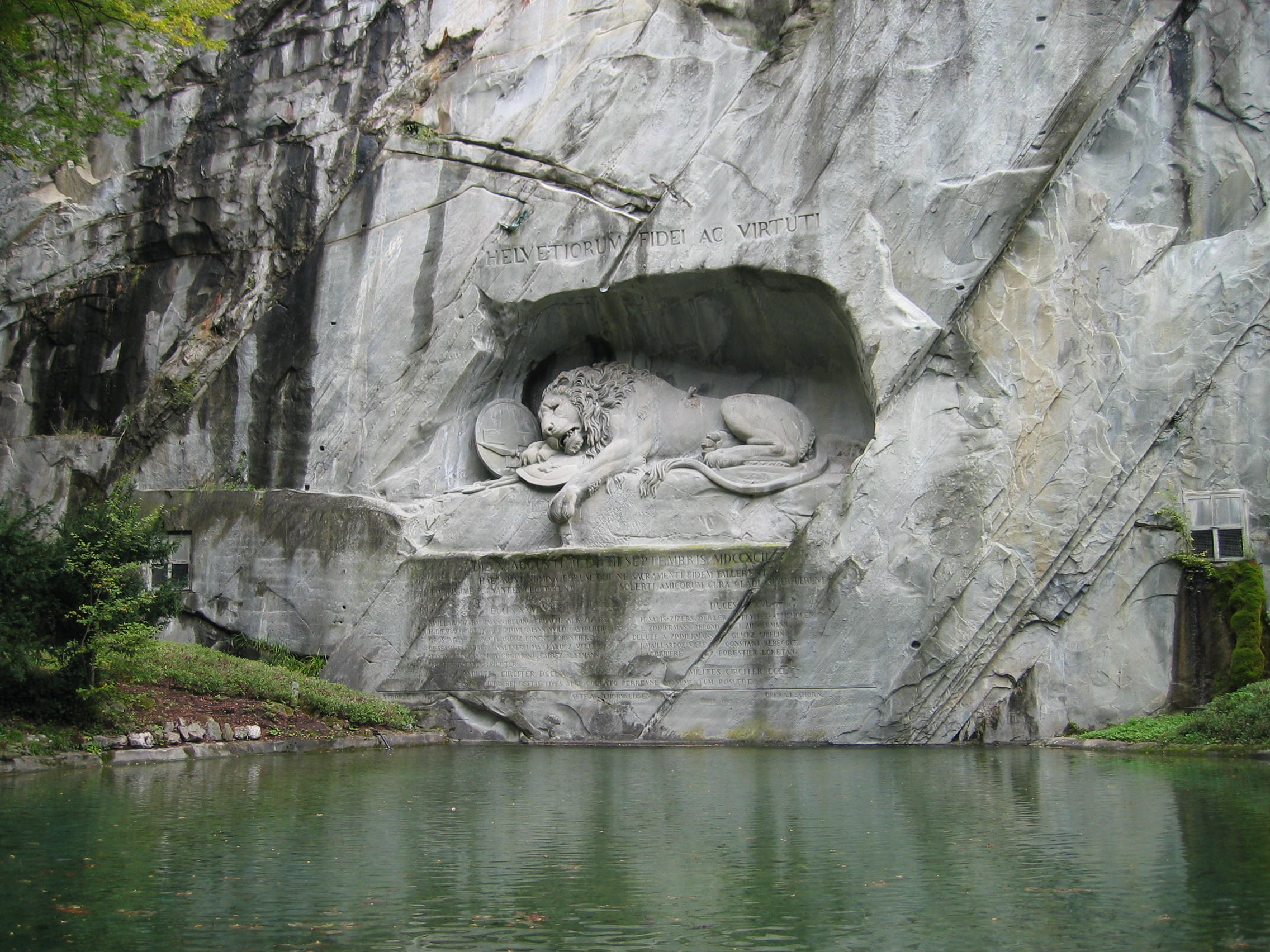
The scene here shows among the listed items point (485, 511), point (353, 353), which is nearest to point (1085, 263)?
point (485, 511)

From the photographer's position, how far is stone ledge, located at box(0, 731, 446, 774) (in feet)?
31.7

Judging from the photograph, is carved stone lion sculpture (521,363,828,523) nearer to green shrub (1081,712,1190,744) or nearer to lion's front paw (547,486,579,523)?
lion's front paw (547,486,579,523)

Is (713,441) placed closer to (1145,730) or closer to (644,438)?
(644,438)

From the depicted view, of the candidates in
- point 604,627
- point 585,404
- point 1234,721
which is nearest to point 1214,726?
point 1234,721

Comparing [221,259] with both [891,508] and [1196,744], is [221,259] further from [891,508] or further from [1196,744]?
[1196,744]

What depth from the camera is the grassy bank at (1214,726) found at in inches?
422

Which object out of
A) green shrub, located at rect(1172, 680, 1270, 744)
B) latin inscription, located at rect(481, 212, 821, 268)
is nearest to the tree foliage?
latin inscription, located at rect(481, 212, 821, 268)

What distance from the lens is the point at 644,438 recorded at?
49.4 feet

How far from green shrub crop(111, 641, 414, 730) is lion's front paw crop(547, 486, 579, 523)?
264 centimetres

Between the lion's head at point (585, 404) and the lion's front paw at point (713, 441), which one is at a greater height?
the lion's head at point (585, 404)

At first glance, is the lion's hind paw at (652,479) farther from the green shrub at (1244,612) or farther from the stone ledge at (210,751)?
the green shrub at (1244,612)

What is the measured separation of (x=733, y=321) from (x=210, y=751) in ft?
24.8

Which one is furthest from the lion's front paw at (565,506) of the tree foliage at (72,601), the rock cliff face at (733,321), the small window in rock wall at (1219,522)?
the small window in rock wall at (1219,522)

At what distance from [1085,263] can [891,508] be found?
3392 mm
